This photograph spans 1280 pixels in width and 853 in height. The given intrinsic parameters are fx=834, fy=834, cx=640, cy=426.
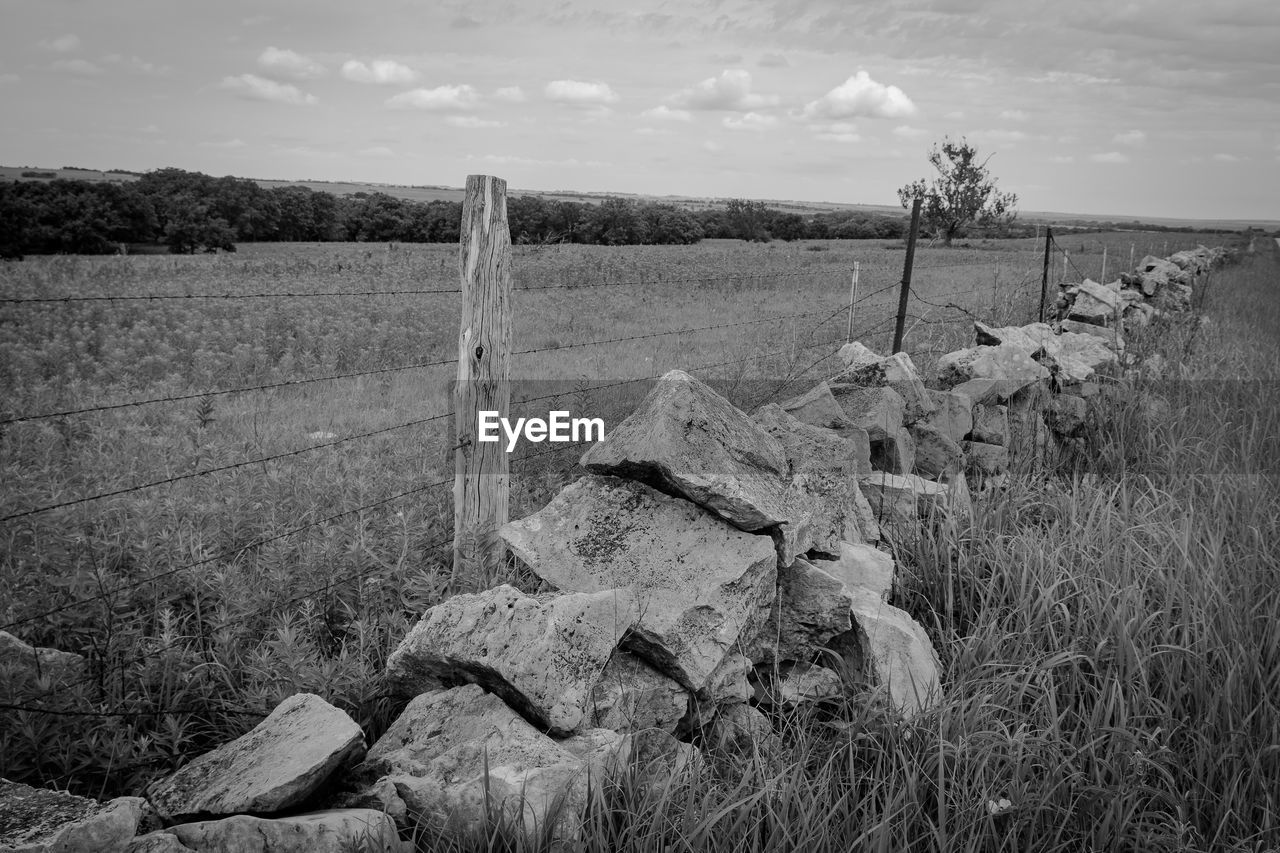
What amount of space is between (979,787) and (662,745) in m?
1.17

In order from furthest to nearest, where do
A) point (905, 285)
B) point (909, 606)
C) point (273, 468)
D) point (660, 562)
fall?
point (905, 285), point (273, 468), point (909, 606), point (660, 562)

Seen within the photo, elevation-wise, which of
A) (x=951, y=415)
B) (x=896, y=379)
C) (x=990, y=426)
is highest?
(x=896, y=379)

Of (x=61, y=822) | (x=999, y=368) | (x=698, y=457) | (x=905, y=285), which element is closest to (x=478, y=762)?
(x=61, y=822)

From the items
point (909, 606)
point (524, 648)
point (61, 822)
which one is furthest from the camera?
point (909, 606)

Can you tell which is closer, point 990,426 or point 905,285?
point 990,426

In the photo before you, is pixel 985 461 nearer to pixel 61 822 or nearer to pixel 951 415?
pixel 951 415

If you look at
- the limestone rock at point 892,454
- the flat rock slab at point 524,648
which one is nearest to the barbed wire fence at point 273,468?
the flat rock slab at point 524,648

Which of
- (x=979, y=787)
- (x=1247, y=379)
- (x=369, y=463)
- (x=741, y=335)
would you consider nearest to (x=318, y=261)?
(x=741, y=335)

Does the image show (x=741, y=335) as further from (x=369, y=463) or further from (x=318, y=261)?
(x=318, y=261)

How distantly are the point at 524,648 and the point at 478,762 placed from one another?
39 cm

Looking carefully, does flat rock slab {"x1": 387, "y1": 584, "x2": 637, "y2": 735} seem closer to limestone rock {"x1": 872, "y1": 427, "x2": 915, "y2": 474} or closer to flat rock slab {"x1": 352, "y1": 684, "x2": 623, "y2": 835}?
flat rock slab {"x1": 352, "y1": 684, "x2": 623, "y2": 835}

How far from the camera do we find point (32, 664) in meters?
3.06

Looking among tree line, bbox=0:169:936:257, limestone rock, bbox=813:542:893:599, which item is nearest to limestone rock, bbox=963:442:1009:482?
limestone rock, bbox=813:542:893:599

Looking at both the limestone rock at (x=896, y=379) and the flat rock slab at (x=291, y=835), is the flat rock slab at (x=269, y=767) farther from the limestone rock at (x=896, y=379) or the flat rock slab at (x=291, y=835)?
the limestone rock at (x=896, y=379)
